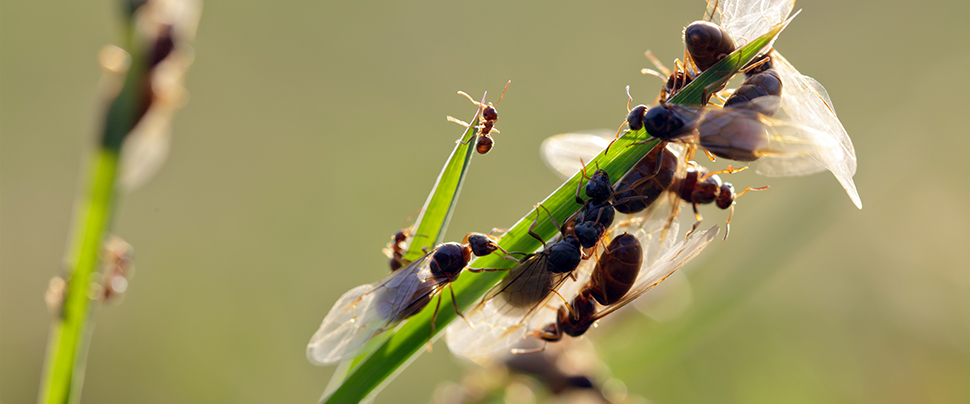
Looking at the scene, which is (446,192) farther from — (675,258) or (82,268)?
(82,268)

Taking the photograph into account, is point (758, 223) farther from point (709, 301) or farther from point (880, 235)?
point (880, 235)

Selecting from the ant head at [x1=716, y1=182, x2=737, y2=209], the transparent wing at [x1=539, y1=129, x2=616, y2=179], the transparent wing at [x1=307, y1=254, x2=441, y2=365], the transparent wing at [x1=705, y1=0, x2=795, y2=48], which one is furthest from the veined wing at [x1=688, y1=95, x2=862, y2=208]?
the transparent wing at [x1=307, y1=254, x2=441, y2=365]

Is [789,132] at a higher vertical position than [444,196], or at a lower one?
lower

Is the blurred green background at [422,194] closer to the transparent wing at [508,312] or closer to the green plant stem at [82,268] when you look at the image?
the transparent wing at [508,312]

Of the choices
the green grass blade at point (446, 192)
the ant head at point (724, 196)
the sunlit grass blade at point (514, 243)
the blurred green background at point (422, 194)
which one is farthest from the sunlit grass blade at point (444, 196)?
the blurred green background at point (422, 194)

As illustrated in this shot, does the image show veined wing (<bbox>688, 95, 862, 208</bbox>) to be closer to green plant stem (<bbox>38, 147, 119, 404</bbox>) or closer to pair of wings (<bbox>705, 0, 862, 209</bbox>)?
pair of wings (<bbox>705, 0, 862, 209</bbox>)

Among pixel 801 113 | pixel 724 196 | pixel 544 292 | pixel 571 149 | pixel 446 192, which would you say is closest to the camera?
pixel 446 192

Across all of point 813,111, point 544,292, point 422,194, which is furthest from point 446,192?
point 422,194
